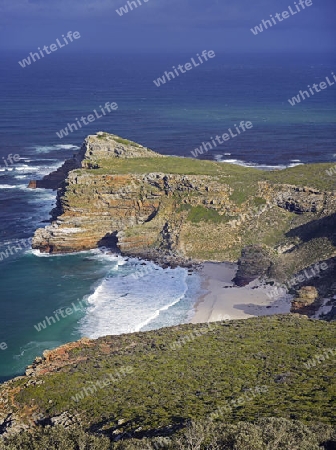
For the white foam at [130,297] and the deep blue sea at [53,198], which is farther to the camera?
the deep blue sea at [53,198]

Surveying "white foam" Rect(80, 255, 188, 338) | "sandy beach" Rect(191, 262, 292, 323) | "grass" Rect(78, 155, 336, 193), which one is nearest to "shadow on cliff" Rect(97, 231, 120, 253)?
"white foam" Rect(80, 255, 188, 338)

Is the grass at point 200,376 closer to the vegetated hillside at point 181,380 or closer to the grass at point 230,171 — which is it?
the vegetated hillside at point 181,380

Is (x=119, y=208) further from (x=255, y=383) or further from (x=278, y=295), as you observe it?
(x=255, y=383)

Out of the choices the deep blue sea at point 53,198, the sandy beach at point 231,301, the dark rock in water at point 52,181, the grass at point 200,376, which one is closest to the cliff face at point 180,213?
the deep blue sea at point 53,198

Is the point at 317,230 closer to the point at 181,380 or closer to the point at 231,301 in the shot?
the point at 231,301

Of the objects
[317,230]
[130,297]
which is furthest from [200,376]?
[317,230]

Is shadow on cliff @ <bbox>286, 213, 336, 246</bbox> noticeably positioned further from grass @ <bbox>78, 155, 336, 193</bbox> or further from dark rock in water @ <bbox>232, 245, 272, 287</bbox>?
grass @ <bbox>78, 155, 336, 193</bbox>
